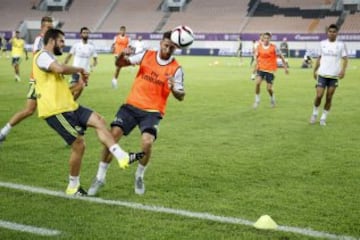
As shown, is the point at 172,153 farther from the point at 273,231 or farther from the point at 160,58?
the point at 273,231

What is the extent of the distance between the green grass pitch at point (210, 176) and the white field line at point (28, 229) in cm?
10

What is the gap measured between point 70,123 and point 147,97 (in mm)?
1186

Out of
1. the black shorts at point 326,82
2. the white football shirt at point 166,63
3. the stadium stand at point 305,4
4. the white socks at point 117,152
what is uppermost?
the stadium stand at point 305,4

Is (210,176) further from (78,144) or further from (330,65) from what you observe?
(330,65)

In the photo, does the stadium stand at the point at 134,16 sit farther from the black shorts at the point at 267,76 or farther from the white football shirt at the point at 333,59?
the white football shirt at the point at 333,59

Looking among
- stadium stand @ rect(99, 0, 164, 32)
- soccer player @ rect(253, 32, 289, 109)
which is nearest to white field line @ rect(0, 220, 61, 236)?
soccer player @ rect(253, 32, 289, 109)

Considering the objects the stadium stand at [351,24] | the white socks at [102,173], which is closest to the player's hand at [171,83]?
the white socks at [102,173]

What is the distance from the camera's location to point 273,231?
215 inches

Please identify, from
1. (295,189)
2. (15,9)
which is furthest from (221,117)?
(15,9)

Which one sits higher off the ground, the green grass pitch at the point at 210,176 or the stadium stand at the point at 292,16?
the stadium stand at the point at 292,16

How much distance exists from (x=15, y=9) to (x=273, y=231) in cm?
7078

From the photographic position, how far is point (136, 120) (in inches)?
278

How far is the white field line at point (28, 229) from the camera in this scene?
532cm

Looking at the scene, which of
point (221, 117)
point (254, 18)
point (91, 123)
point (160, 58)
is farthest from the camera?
point (254, 18)
